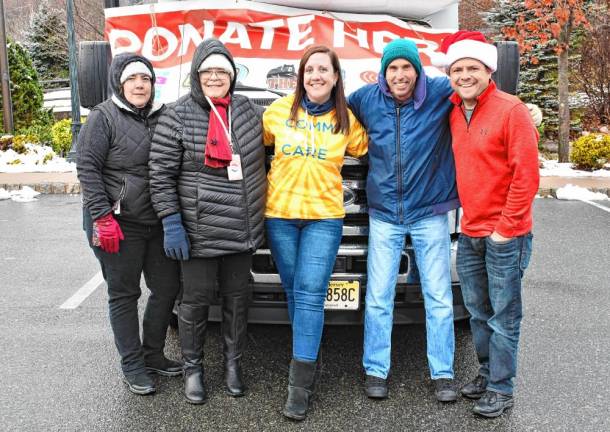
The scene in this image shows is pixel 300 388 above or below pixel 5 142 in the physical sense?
below

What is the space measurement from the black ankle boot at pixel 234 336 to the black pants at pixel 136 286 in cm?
36

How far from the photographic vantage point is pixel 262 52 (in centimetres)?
463

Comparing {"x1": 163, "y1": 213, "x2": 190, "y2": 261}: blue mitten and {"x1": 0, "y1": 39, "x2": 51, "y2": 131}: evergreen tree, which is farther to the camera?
{"x1": 0, "y1": 39, "x2": 51, "y2": 131}: evergreen tree

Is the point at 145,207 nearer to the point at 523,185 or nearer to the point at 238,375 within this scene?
the point at 238,375

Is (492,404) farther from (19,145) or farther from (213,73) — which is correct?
(19,145)

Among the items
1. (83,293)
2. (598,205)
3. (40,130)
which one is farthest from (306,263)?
(40,130)

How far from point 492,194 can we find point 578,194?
8.00m

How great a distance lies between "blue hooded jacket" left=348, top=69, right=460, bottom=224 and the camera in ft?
11.4

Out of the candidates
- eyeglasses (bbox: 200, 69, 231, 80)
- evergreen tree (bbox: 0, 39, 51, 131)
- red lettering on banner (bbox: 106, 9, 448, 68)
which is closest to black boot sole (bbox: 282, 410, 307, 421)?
eyeglasses (bbox: 200, 69, 231, 80)

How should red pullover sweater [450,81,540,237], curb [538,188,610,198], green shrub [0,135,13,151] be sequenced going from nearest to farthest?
red pullover sweater [450,81,540,237] → curb [538,188,610,198] → green shrub [0,135,13,151]

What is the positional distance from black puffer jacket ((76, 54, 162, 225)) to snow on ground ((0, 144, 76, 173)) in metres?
10.4

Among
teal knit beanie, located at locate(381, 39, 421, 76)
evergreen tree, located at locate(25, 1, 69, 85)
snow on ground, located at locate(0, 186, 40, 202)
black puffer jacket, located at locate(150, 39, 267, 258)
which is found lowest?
snow on ground, located at locate(0, 186, 40, 202)

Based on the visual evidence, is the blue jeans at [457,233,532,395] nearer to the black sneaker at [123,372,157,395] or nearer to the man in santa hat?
the man in santa hat

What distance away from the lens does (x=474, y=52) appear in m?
3.29
